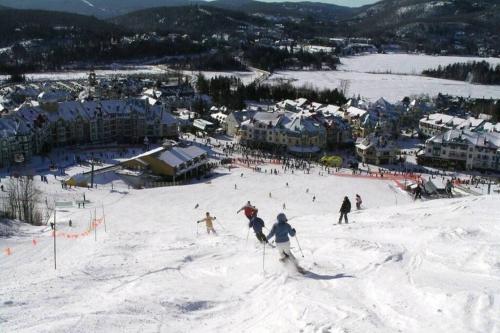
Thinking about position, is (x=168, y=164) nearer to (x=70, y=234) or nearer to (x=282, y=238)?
(x=70, y=234)

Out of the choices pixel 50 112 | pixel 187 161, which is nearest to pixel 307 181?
pixel 187 161

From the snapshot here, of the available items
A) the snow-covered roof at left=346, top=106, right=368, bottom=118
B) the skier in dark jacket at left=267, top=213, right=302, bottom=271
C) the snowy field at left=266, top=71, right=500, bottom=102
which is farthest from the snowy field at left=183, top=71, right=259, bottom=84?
the skier in dark jacket at left=267, top=213, right=302, bottom=271

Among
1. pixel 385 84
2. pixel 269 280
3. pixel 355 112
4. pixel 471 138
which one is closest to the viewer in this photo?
pixel 269 280

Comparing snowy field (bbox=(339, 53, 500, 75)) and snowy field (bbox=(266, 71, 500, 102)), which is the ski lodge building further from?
snowy field (bbox=(339, 53, 500, 75))

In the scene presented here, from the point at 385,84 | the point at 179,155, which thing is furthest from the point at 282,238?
the point at 385,84

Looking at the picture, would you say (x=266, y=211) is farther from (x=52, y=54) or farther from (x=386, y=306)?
(x=52, y=54)

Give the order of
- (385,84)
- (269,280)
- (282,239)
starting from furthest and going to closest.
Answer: (385,84) → (282,239) → (269,280)
